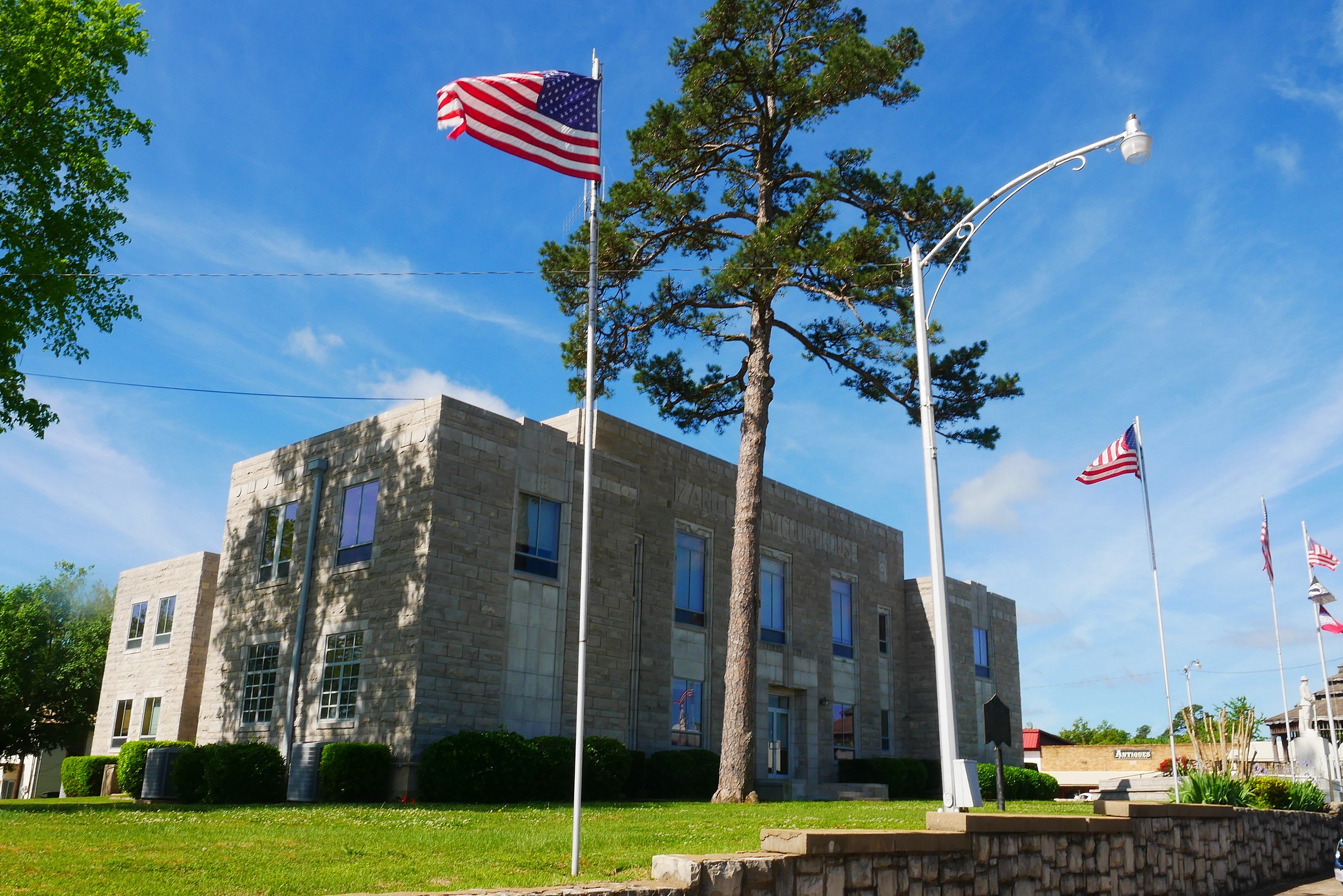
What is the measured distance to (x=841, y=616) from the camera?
31.3 meters

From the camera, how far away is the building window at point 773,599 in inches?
1110

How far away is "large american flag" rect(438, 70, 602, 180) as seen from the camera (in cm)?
1099

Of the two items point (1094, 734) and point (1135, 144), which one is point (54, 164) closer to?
point (1135, 144)

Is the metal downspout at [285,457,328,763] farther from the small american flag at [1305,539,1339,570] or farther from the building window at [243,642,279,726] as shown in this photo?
the small american flag at [1305,539,1339,570]

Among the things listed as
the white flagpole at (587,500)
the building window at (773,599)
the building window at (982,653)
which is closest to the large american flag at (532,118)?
the white flagpole at (587,500)

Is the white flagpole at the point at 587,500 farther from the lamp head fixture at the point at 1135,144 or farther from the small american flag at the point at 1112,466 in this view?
the small american flag at the point at 1112,466

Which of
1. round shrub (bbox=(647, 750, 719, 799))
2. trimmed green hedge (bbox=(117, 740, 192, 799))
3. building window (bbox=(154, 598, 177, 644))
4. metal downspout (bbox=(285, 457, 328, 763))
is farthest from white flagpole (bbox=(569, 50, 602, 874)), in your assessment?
building window (bbox=(154, 598, 177, 644))

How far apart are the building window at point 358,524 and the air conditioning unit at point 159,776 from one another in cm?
475

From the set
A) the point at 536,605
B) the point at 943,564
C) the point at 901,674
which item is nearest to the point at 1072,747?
the point at 901,674

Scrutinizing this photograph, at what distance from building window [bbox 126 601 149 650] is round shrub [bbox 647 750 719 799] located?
16422mm

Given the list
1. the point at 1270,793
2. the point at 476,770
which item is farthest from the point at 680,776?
the point at 1270,793

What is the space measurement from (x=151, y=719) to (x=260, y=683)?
819cm

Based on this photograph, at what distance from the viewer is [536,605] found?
21516mm

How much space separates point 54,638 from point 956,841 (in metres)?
40.9
